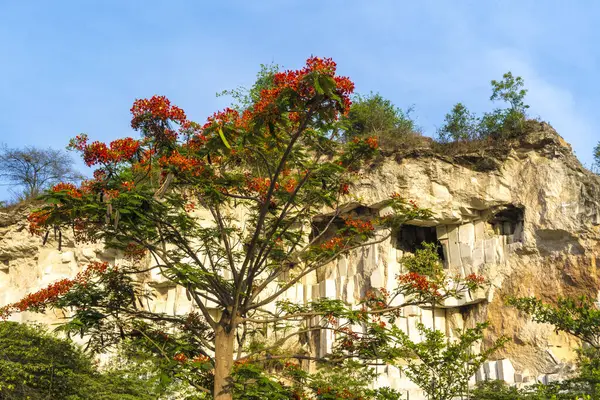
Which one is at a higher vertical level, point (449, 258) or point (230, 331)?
point (449, 258)

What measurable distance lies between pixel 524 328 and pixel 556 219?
4670 mm

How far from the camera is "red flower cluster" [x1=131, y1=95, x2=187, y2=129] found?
11.1 m

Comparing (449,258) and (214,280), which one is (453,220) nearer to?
(449,258)

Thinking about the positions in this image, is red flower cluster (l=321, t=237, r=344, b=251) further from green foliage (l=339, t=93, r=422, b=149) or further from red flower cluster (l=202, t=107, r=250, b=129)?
green foliage (l=339, t=93, r=422, b=149)

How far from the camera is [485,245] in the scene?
29734mm

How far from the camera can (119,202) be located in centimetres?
1073

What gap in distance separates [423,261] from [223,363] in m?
18.1

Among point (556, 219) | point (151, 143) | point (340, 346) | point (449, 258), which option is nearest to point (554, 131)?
point (556, 219)

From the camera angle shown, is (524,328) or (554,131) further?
(554,131)

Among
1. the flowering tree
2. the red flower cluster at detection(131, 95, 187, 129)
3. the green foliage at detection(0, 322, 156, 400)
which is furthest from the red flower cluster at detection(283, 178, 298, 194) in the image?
the green foliage at detection(0, 322, 156, 400)

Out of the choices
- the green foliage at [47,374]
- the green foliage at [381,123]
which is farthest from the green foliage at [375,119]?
the green foliage at [47,374]

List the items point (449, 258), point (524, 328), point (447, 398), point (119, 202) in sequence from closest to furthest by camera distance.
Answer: point (119, 202), point (447, 398), point (524, 328), point (449, 258)

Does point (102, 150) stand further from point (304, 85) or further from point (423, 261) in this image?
point (423, 261)

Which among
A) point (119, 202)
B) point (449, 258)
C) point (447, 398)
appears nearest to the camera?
point (119, 202)
